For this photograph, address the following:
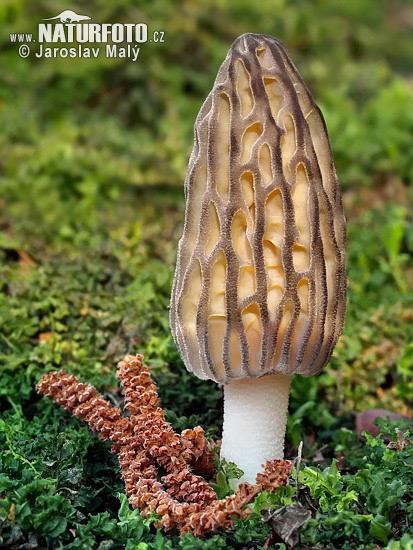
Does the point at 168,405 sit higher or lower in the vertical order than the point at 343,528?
higher

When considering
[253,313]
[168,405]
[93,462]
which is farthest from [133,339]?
[253,313]

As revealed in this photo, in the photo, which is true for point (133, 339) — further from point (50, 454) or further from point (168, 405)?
point (50, 454)

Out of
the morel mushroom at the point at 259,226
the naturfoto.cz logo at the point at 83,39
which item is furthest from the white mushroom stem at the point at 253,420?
the naturfoto.cz logo at the point at 83,39

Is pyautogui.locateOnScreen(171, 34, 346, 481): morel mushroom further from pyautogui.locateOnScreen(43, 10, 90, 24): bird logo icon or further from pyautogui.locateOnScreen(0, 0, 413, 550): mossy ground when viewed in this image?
pyautogui.locateOnScreen(43, 10, 90, 24): bird logo icon

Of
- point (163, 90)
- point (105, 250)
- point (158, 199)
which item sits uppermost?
point (163, 90)

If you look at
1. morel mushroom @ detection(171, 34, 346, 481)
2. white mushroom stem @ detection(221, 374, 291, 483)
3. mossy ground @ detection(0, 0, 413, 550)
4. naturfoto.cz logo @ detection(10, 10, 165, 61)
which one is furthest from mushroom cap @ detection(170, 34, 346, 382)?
naturfoto.cz logo @ detection(10, 10, 165, 61)

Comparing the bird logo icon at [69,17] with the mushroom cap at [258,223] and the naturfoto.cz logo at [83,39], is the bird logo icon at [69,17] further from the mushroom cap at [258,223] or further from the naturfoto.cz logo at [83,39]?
the mushroom cap at [258,223]
